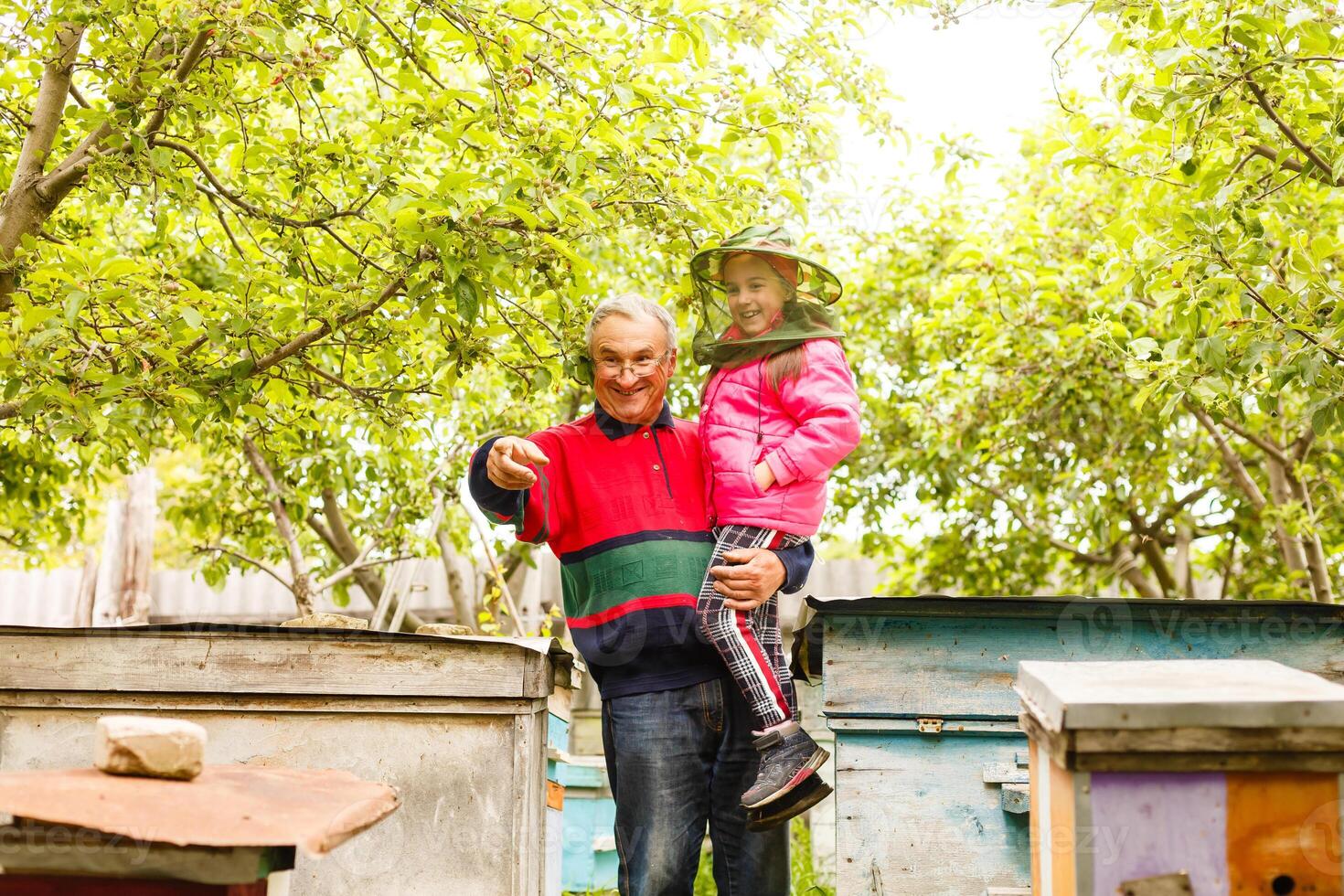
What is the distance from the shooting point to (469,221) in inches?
124

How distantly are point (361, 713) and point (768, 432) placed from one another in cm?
121

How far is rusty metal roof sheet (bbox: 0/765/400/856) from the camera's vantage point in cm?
168

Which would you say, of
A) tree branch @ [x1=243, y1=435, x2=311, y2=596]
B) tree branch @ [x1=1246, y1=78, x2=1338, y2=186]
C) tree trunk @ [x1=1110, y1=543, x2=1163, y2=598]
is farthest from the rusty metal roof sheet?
tree trunk @ [x1=1110, y1=543, x2=1163, y2=598]

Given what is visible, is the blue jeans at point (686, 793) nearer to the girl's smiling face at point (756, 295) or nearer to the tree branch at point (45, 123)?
the girl's smiling face at point (756, 295)

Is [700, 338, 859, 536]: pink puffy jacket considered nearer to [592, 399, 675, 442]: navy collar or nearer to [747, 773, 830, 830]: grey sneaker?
[592, 399, 675, 442]: navy collar

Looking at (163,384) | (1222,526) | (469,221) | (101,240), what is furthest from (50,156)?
(1222,526)

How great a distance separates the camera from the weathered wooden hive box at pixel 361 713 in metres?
2.90

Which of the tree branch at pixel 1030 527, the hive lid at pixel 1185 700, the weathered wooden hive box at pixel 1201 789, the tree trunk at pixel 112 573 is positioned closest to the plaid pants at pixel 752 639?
the hive lid at pixel 1185 700

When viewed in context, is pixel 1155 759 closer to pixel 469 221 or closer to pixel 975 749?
pixel 975 749

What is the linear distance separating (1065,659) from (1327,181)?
177 cm

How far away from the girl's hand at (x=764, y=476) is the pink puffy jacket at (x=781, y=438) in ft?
0.04

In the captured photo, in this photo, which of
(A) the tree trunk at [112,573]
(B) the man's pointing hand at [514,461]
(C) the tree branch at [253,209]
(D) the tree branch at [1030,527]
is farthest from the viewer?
(A) the tree trunk at [112,573]

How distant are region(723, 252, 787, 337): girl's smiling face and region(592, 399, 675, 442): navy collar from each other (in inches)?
12.1

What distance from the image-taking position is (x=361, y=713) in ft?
9.61
